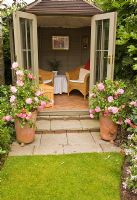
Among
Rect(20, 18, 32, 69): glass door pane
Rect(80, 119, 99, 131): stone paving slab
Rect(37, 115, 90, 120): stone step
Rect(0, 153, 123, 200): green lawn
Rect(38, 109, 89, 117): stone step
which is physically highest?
Rect(20, 18, 32, 69): glass door pane

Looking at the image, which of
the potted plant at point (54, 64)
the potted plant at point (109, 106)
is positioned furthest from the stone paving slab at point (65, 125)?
the potted plant at point (54, 64)

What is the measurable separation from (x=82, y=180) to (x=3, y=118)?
167 centimetres

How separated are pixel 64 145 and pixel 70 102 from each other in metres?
2.25

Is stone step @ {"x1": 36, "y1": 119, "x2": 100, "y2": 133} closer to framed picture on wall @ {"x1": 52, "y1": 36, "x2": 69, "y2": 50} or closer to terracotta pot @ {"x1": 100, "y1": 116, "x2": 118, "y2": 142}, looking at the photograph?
terracotta pot @ {"x1": 100, "y1": 116, "x2": 118, "y2": 142}

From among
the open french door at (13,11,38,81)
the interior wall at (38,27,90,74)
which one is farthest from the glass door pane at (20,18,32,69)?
the interior wall at (38,27,90,74)

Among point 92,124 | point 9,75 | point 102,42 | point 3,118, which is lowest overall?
point 92,124

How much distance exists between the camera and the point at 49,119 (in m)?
5.32

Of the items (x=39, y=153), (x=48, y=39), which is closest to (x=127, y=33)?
(x=39, y=153)

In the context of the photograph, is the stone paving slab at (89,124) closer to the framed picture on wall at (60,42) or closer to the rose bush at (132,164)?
the rose bush at (132,164)

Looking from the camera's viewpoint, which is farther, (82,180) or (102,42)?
(102,42)

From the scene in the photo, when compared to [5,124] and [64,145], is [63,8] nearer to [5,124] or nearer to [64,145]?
[5,124]

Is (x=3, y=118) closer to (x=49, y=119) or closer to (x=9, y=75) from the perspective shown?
(x=49, y=119)

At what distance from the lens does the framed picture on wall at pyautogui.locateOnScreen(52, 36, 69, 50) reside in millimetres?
8891

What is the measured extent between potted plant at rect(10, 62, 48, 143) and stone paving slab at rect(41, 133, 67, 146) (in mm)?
272
